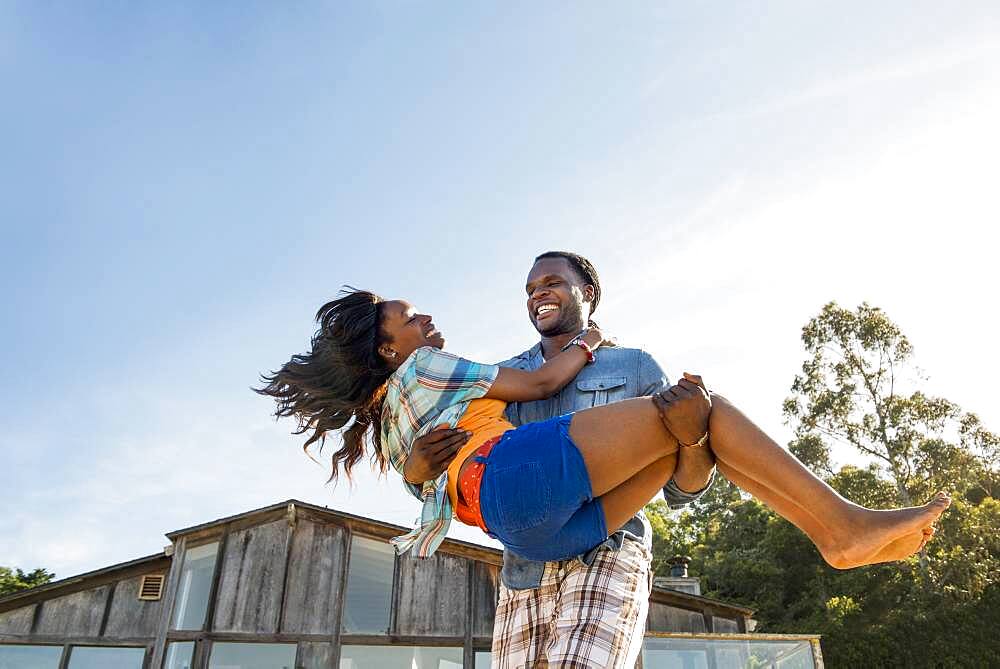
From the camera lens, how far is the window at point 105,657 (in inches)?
443

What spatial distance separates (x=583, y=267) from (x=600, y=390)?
2.68 feet

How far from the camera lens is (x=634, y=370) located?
2.97m

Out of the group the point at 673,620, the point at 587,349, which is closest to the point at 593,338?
the point at 587,349

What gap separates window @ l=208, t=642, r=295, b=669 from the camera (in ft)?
36.0

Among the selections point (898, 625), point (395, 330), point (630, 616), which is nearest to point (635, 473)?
point (630, 616)

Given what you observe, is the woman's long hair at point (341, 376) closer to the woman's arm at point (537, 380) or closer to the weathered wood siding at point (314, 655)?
the woman's arm at point (537, 380)

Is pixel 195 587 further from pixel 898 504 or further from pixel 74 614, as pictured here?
pixel 898 504

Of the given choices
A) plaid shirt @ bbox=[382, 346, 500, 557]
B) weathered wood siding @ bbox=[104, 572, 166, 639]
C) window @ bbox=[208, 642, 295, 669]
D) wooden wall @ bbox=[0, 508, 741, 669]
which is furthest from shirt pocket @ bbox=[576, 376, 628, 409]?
weathered wood siding @ bbox=[104, 572, 166, 639]

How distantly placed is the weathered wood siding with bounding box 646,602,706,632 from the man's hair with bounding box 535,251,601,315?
971cm

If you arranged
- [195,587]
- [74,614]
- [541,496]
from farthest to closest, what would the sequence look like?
[195,587] → [74,614] → [541,496]

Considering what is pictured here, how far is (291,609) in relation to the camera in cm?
1135

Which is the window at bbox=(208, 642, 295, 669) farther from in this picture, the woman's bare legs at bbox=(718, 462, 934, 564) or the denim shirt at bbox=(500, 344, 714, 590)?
the woman's bare legs at bbox=(718, 462, 934, 564)

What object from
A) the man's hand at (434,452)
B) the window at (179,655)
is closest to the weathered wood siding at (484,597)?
the window at (179,655)

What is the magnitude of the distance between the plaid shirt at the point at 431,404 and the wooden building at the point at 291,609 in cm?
897
